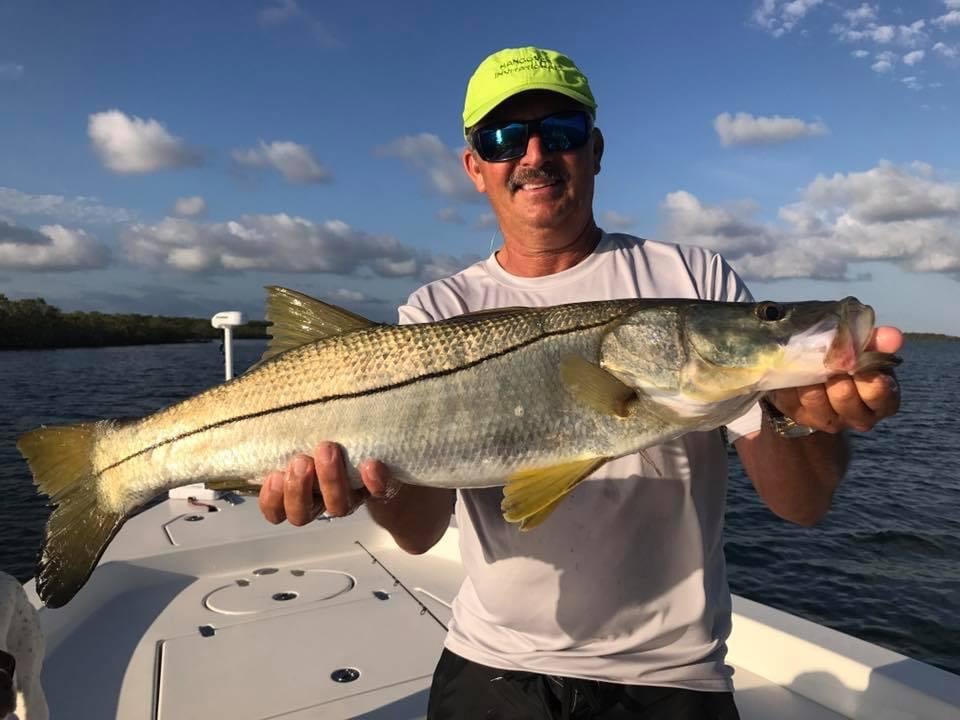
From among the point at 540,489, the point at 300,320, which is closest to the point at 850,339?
the point at 540,489

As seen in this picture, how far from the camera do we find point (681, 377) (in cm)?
272

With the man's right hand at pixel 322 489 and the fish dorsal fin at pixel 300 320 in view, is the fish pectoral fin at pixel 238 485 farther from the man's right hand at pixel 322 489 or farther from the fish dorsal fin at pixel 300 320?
the fish dorsal fin at pixel 300 320

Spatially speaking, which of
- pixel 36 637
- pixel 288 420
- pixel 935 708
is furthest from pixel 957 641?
pixel 36 637

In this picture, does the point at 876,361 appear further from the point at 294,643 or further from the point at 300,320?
the point at 294,643

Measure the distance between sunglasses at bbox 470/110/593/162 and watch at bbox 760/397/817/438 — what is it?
62.8 inches

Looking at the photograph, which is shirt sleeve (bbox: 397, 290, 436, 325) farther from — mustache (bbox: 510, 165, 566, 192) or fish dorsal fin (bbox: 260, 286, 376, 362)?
mustache (bbox: 510, 165, 566, 192)

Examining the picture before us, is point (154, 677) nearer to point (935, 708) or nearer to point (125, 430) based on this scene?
point (125, 430)

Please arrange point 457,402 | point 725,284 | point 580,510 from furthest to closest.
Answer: point 725,284 < point 580,510 < point 457,402

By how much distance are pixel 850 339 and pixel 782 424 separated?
46 centimetres

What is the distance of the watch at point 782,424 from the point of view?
2.54 m

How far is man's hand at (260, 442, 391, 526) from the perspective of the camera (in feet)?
9.43

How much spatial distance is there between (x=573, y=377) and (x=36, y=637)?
2328mm

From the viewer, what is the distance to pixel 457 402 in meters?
2.88

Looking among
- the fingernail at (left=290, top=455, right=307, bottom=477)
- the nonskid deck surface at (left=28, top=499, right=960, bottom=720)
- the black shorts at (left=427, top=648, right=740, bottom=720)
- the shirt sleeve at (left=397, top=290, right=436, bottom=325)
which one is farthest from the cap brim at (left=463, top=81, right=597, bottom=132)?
the nonskid deck surface at (left=28, top=499, right=960, bottom=720)
